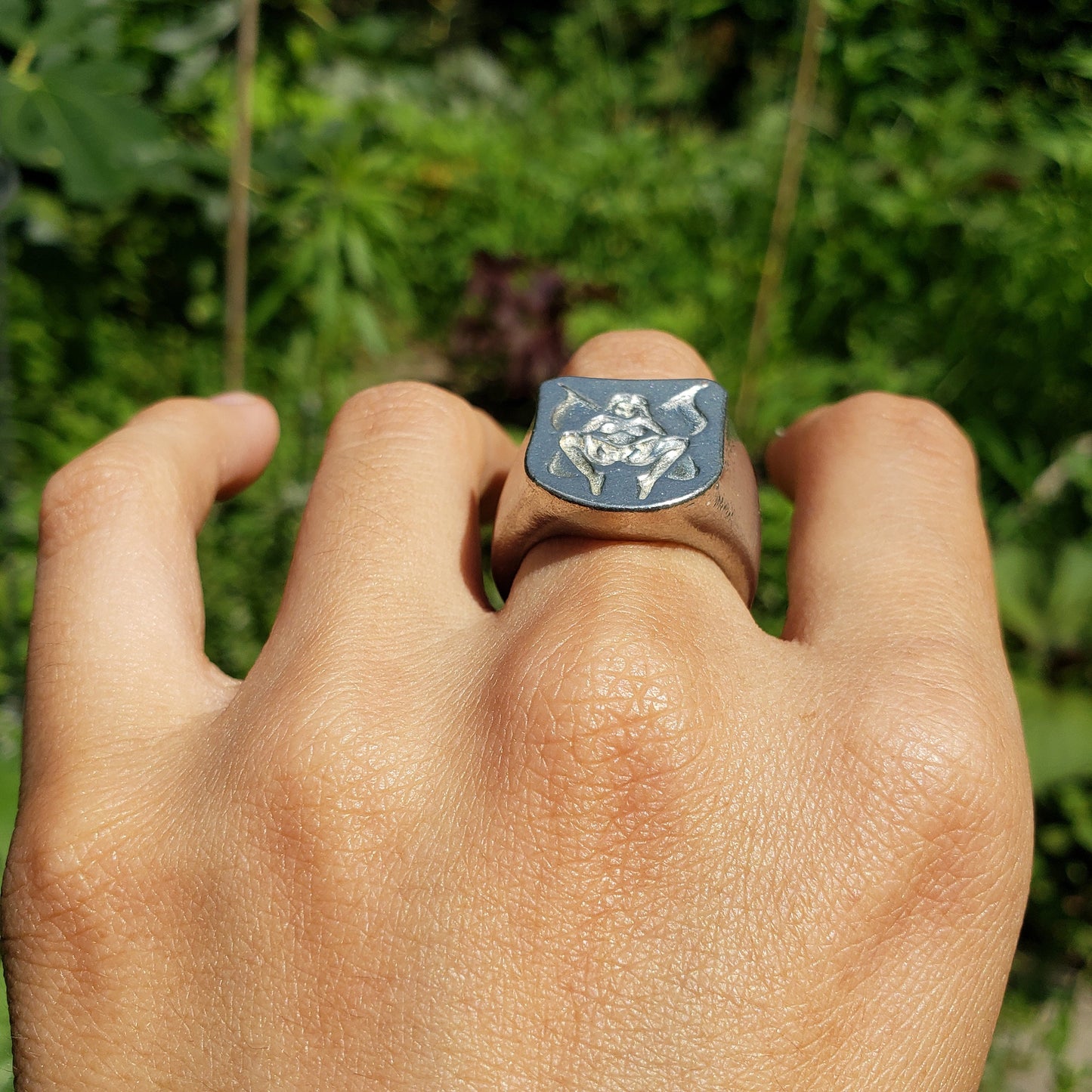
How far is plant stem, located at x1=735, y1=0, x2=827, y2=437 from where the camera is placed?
9.07ft

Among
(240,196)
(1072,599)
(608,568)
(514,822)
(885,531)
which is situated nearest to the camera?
(514,822)

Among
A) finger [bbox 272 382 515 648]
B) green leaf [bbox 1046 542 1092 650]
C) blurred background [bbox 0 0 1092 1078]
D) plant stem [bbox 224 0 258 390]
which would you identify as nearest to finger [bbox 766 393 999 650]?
finger [bbox 272 382 515 648]

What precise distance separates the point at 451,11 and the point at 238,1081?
5844mm

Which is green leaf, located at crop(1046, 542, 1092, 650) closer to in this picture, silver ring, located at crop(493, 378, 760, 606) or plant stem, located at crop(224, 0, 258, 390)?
silver ring, located at crop(493, 378, 760, 606)

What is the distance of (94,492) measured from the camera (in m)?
1.35

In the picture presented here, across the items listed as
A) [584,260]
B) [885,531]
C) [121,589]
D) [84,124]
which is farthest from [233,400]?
[584,260]

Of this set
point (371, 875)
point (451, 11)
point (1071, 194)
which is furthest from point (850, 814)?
point (451, 11)

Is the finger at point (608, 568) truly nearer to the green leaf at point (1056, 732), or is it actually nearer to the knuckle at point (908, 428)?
the knuckle at point (908, 428)

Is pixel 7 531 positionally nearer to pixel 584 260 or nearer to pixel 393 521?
pixel 393 521

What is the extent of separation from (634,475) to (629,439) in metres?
0.06

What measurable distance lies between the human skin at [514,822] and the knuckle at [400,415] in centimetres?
15

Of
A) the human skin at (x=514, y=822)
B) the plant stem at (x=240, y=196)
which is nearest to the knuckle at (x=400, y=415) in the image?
the human skin at (x=514, y=822)

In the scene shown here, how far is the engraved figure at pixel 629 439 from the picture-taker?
1.18 m

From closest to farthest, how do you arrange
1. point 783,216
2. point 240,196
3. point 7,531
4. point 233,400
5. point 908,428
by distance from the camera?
point 908,428 → point 233,400 → point 7,531 → point 240,196 → point 783,216
